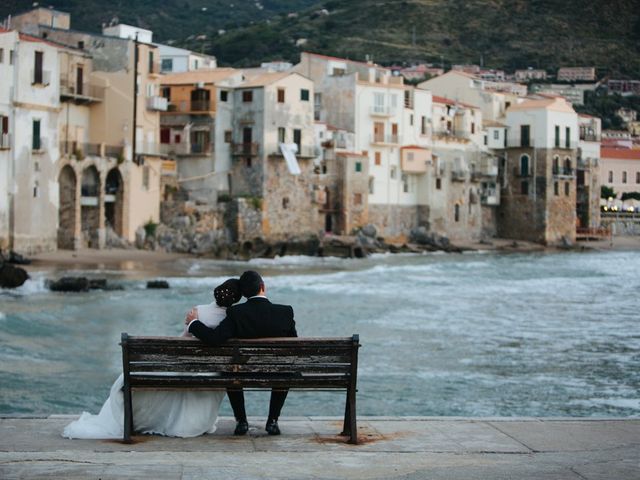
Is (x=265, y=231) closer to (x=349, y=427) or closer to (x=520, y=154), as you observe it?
(x=520, y=154)

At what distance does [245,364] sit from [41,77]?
127 feet

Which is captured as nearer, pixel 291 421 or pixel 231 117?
pixel 291 421

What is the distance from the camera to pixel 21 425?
31.1 feet

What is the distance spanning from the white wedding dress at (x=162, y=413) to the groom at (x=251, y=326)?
0.66ft

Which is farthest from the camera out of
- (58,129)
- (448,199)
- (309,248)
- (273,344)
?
(448,199)

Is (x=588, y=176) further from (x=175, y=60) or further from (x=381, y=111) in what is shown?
(x=175, y=60)

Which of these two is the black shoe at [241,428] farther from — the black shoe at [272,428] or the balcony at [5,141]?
the balcony at [5,141]

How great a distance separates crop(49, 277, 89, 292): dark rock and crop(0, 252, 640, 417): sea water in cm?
57

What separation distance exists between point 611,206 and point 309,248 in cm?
3800

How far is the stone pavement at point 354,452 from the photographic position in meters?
7.93

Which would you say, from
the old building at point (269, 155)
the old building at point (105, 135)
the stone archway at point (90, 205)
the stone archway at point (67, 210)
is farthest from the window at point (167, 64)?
the stone archway at point (67, 210)

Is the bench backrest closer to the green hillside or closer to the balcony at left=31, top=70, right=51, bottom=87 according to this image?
the balcony at left=31, top=70, right=51, bottom=87

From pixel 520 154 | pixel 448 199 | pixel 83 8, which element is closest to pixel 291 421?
pixel 448 199

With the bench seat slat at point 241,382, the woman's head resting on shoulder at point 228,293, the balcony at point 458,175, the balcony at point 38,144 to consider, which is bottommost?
the bench seat slat at point 241,382
